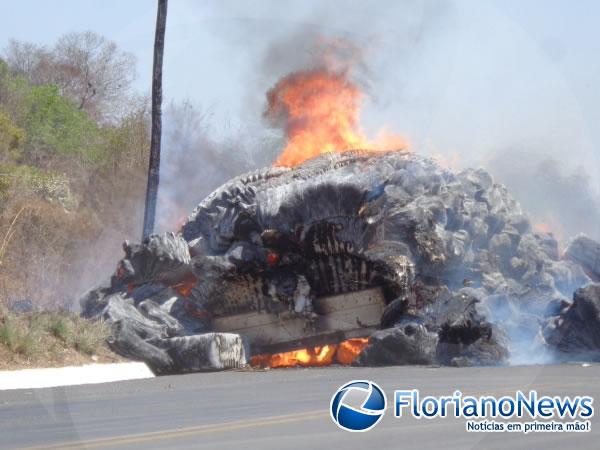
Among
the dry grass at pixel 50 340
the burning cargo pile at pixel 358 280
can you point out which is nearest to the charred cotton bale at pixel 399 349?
the burning cargo pile at pixel 358 280

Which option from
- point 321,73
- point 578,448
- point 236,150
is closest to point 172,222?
point 236,150

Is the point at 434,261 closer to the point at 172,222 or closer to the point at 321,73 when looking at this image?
the point at 321,73

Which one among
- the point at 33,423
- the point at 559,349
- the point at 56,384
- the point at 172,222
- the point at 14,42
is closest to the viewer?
the point at 33,423

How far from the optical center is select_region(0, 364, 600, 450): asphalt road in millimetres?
7414

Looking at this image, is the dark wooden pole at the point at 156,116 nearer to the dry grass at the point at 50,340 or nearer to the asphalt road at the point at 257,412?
the dry grass at the point at 50,340

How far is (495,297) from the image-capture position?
18.1m

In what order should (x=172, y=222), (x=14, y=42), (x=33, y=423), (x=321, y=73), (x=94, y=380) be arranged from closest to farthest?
(x=33, y=423) → (x=94, y=380) → (x=321, y=73) → (x=172, y=222) → (x=14, y=42)

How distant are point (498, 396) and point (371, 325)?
9447mm

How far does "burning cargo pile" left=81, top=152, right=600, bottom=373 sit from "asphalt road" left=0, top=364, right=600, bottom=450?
212cm

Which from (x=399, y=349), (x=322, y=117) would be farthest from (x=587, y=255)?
(x=399, y=349)

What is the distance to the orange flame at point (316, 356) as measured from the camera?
63.2ft

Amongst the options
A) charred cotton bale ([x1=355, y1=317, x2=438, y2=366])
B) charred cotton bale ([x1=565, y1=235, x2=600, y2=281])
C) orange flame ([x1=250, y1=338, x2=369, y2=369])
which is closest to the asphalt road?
charred cotton bale ([x1=355, y1=317, x2=438, y2=366])

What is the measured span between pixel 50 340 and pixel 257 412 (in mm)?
7752

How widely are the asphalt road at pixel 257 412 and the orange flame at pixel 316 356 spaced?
350cm
